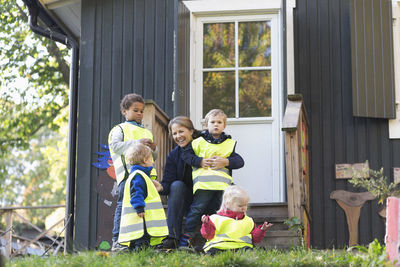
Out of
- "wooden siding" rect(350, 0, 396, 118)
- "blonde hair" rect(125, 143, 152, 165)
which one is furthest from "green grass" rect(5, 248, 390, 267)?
"wooden siding" rect(350, 0, 396, 118)

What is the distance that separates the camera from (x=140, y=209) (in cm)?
545

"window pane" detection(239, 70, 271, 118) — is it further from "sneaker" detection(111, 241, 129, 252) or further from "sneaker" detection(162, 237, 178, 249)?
"sneaker" detection(111, 241, 129, 252)

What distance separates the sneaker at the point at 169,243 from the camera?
19.0 feet

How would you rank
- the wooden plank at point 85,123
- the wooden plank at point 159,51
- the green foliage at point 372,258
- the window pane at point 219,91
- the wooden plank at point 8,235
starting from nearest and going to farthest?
1. the green foliage at point 372,258
2. the window pane at point 219,91
3. the wooden plank at point 85,123
4. the wooden plank at point 159,51
5. the wooden plank at point 8,235

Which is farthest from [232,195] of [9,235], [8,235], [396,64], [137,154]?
[8,235]

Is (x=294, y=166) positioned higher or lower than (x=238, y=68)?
lower

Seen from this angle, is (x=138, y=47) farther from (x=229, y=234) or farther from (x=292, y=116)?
(x=229, y=234)

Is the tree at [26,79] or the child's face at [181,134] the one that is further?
the tree at [26,79]

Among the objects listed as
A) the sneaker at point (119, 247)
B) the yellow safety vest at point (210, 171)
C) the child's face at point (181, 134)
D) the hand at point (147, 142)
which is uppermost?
the child's face at point (181, 134)

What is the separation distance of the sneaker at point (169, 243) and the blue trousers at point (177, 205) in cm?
5

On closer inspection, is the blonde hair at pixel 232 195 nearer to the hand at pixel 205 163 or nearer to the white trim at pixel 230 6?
the hand at pixel 205 163

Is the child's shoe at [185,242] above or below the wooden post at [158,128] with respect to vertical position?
below

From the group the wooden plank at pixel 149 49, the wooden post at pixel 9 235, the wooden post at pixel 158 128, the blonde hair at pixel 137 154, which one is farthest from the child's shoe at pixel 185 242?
the wooden post at pixel 9 235

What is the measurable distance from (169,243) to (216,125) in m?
1.15
